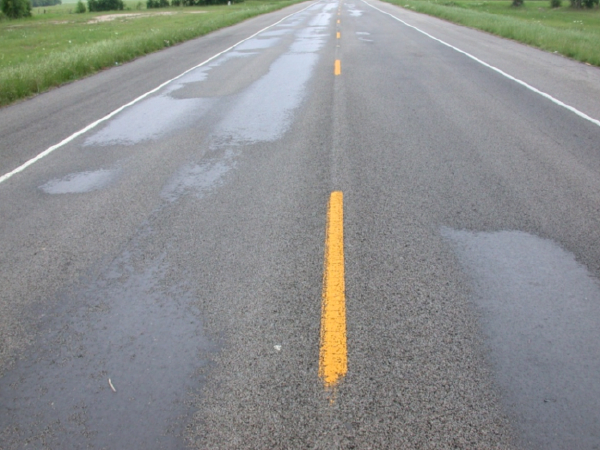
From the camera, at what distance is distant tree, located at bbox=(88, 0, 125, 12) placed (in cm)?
6312

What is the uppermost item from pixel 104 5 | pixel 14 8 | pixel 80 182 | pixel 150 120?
pixel 104 5

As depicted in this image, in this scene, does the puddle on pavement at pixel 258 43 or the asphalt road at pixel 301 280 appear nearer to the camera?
the asphalt road at pixel 301 280

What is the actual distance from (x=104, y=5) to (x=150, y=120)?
64852mm

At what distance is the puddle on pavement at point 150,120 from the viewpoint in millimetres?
7494

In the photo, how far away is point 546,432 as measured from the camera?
2418mm

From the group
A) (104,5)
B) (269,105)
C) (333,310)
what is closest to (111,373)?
(333,310)

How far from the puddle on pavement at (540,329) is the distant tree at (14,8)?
56.1 m

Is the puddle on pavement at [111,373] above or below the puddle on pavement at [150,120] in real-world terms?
below

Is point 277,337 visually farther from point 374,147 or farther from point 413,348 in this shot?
point 374,147

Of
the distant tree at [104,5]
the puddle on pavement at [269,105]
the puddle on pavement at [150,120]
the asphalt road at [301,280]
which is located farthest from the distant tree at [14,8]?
the asphalt road at [301,280]

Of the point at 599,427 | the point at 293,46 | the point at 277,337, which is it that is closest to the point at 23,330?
the point at 277,337

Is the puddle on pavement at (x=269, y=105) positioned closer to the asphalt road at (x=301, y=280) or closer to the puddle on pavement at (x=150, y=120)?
the asphalt road at (x=301, y=280)

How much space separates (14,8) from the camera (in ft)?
158

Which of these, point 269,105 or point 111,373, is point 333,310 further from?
point 269,105
